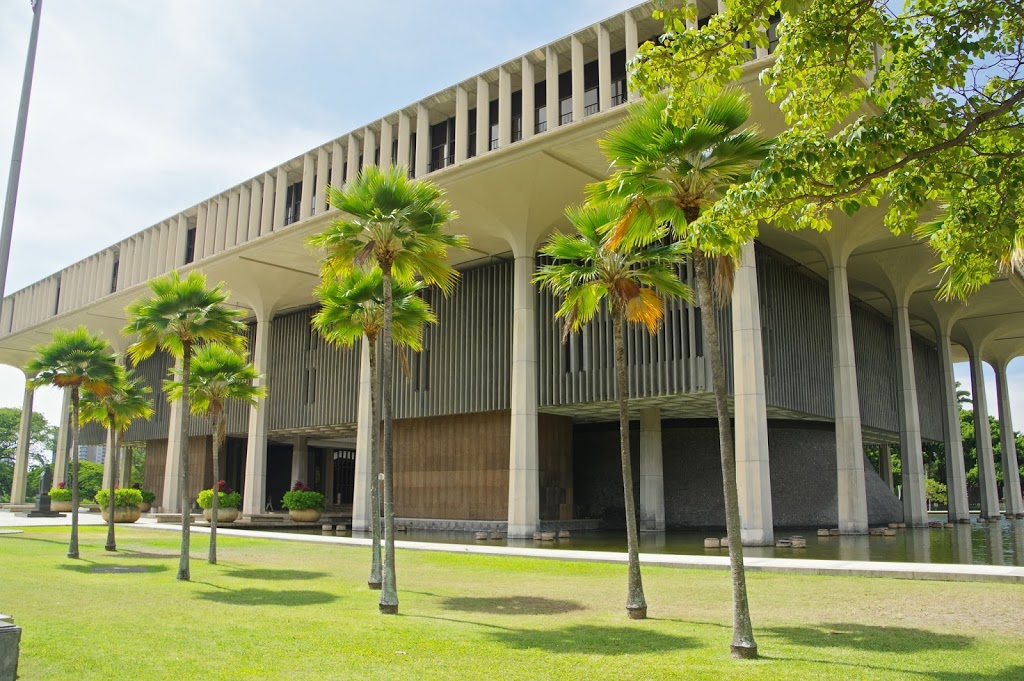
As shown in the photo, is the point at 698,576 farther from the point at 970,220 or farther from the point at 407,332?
the point at 970,220

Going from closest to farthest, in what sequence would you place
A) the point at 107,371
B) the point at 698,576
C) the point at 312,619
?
the point at 312,619 → the point at 698,576 → the point at 107,371

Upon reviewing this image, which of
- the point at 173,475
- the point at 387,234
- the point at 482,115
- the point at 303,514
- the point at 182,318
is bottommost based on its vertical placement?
the point at 303,514

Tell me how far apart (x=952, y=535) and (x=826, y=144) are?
26.4 m

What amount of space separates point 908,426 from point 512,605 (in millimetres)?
31149

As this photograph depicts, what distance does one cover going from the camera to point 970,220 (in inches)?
341

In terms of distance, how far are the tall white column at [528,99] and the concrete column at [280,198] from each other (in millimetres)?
13901

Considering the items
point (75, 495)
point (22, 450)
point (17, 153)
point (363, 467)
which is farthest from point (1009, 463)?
Result: point (22, 450)

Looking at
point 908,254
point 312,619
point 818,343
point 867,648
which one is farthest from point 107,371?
point 908,254

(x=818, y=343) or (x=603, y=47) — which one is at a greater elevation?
(x=603, y=47)

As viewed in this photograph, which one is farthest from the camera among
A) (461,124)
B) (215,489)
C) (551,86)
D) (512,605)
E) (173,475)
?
(173,475)

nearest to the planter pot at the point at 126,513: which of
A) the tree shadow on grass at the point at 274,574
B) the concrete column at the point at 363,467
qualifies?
the concrete column at the point at 363,467

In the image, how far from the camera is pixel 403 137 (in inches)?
1217

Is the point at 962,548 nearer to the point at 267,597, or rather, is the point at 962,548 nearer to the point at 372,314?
the point at 372,314

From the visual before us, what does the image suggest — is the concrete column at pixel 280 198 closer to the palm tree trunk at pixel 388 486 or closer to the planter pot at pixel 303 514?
the planter pot at pixel 303 514
